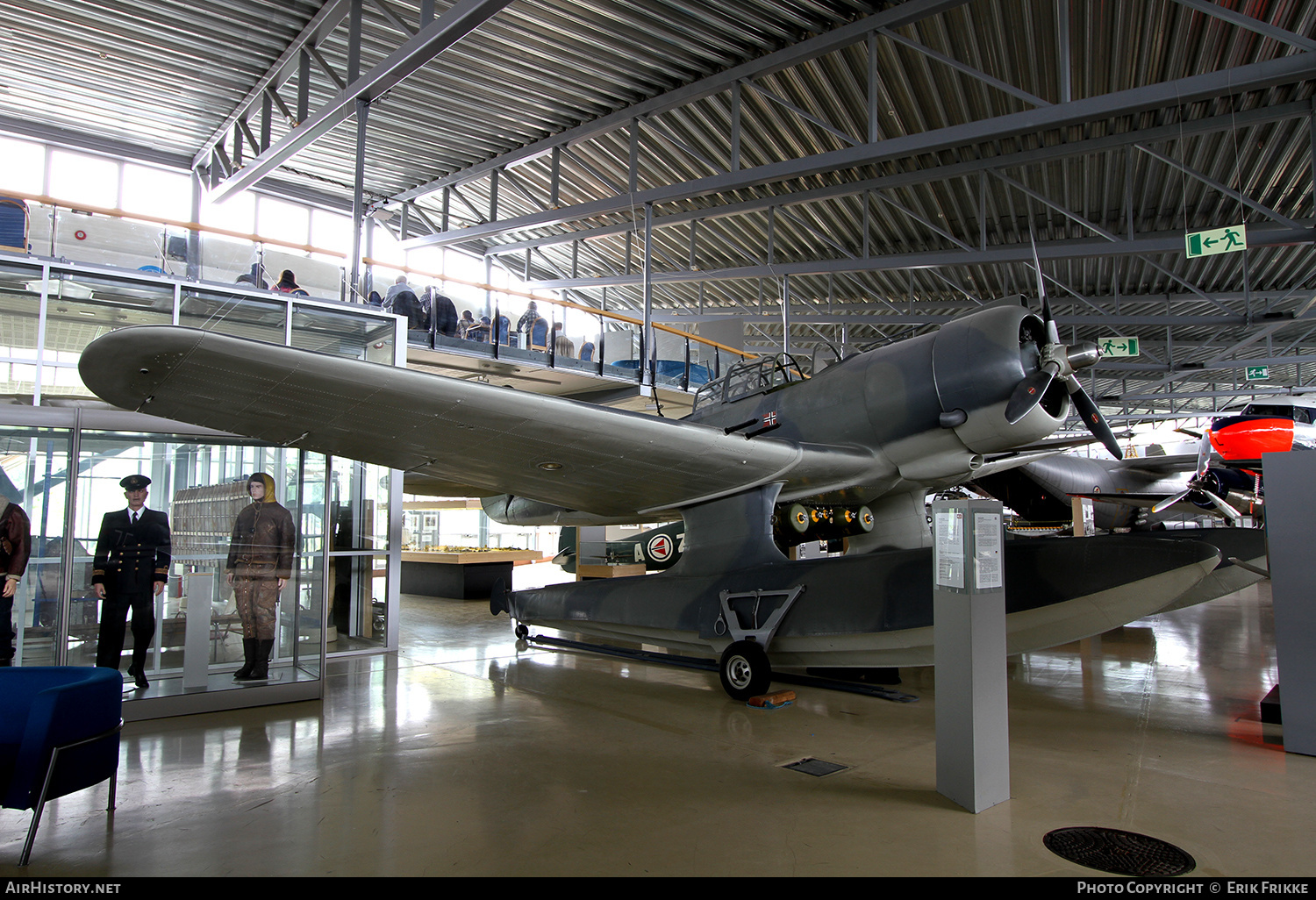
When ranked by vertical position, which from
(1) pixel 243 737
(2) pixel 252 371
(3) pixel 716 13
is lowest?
(1) pixel 243 737

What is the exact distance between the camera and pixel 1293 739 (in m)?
4.08

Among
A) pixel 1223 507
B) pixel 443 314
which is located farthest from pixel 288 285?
pixel 1223 507

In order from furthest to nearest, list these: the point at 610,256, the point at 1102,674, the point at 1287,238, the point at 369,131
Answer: the point at 610,256 < the point at 369,131 < the point at 1287,238 < the point at 1102,674

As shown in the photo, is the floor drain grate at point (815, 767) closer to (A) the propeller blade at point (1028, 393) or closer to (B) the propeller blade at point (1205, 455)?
(A) the propeller blade at point (1028, 393)

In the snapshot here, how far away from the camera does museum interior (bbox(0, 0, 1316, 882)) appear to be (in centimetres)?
322

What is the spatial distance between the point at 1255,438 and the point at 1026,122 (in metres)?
8.29

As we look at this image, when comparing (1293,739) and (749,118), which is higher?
(749,118)

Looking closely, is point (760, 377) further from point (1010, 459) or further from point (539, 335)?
point (539, 335)

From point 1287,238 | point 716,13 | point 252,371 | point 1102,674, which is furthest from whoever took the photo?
point 1287,238

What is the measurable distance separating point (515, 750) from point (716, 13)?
868cm

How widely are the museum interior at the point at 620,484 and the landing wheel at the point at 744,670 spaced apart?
27mm

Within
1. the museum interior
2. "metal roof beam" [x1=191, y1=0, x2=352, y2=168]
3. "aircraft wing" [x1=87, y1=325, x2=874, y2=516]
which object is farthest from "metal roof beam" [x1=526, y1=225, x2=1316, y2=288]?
"metal roof beam" [x1=191, y1=0, x2=352, y2=168]

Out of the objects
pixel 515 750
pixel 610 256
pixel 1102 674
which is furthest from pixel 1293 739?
pixel 610 256

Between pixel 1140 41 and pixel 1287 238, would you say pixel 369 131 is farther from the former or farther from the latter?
pixel 1287 238
